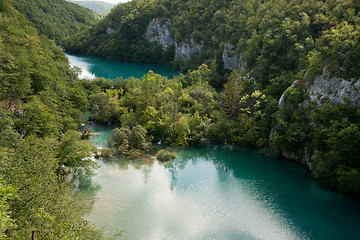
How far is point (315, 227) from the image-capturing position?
2458 cm

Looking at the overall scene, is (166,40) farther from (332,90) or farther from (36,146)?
(36,146)

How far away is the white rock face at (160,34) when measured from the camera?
102m

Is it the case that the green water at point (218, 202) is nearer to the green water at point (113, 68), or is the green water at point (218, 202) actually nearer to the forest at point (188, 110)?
the forest at point (188, 110)

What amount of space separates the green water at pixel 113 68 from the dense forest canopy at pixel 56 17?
31.6 m

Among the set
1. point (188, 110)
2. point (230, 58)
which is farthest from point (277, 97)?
point (230, 58)

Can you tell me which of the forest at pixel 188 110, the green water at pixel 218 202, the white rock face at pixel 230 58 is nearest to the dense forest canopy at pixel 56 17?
the forest at pixel 188 110

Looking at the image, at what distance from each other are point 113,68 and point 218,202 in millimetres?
75092

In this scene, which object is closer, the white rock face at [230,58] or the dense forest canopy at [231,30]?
the dense forest canopy at [231,30]

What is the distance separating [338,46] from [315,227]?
2161cm

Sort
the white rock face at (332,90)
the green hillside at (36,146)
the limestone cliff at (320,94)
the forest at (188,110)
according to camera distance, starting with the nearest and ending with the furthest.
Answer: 1. the green hillside at (36,146)
2. the forest at (188,110)
3. the white rock face at (332,90)
4. the limestone cliff at (320,94)

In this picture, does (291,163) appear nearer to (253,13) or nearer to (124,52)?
(253,13)

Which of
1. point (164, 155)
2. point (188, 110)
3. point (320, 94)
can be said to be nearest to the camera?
point (320, 94)

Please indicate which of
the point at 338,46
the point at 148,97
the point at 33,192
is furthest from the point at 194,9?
the point at 33,192

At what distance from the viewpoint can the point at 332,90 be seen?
3130 centimetres
